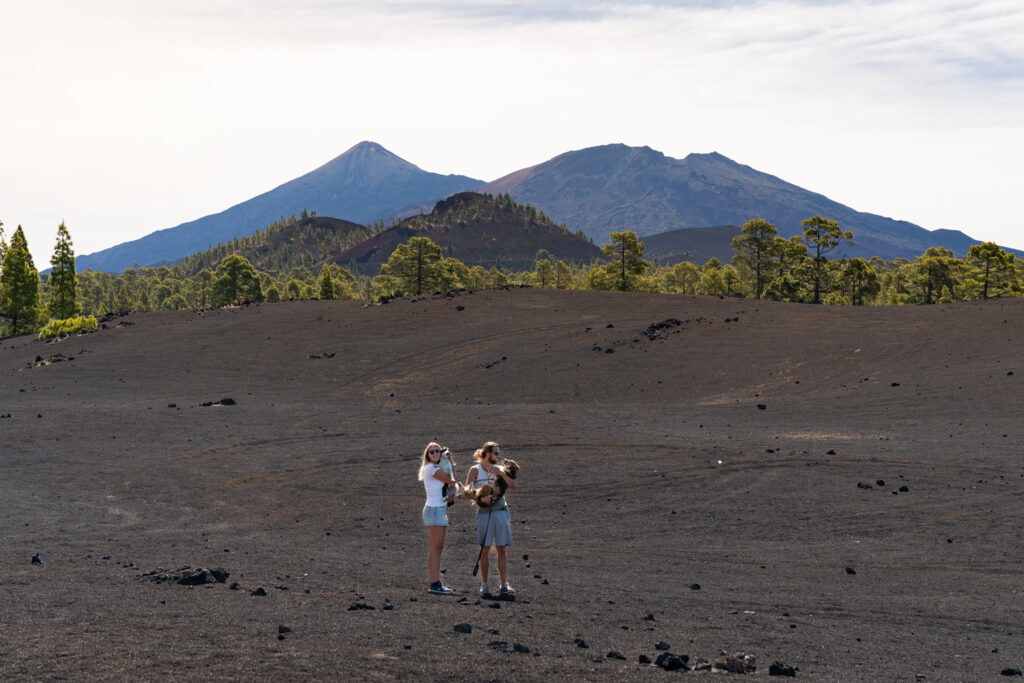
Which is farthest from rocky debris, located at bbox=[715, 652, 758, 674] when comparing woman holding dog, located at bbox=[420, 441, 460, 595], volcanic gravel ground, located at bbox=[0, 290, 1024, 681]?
woman holding dog, located at bbox=[420, 441, 460, 595]

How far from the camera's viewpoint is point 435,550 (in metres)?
13.0

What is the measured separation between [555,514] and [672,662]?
1010cm

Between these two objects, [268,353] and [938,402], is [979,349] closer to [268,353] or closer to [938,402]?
[938,402]

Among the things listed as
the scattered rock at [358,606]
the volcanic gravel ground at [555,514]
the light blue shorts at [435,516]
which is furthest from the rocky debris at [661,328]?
the scattered rock at [358,606]

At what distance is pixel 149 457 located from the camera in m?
26.1

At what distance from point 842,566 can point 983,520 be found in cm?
472

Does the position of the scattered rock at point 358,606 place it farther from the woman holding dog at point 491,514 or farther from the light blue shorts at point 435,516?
the woman holding dog at point 491,514

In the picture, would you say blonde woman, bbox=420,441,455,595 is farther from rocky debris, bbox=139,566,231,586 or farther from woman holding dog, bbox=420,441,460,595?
rocky debris, bbox=139,566,231,586

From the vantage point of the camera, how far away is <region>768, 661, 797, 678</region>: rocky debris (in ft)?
31.9

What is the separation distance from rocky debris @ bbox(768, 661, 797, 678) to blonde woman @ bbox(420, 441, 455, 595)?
197 inches

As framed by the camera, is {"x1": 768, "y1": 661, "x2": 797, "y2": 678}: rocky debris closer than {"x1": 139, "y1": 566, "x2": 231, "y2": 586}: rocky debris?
Yes

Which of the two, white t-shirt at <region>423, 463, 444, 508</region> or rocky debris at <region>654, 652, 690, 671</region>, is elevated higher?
white t-shirt at <region>423, 463, 444, 508</region>

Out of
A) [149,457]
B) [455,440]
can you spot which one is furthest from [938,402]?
[149,457]

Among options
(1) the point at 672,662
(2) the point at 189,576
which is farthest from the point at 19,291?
(1) the point at 672,662
